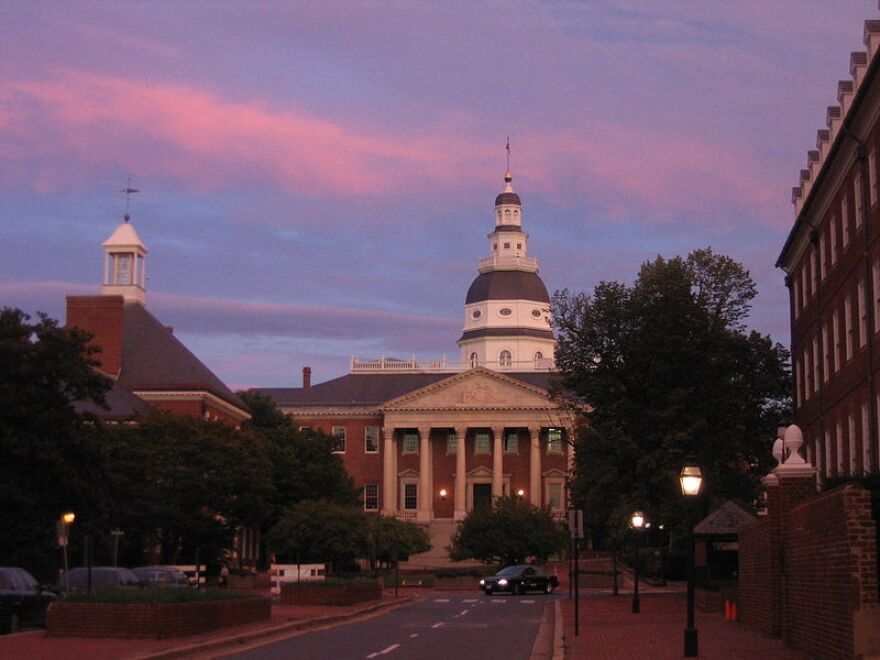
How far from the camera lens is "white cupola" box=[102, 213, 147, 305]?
103 m

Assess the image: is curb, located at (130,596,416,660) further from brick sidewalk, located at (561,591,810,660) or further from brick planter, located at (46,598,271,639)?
brick sidewalk, located at (561,591,810,660)

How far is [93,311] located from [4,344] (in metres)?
46.1

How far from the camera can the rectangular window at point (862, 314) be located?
3856 centimetres

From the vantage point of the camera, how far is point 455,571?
8012 centimetres

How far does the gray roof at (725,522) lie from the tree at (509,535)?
1857 inches

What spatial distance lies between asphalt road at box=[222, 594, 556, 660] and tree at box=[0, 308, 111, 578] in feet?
42.2

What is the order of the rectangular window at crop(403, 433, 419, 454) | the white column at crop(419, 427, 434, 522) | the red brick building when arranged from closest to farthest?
the red brick building < the white column at crop(419, 427, 434, 522) < the rectangular window at crop(403, 433, 419, 454)

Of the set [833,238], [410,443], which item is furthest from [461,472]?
[833,238]

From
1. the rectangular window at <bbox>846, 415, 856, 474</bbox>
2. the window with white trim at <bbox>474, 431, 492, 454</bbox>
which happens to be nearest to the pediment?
the window with white trim at <bbox>474, 431, 492, 454</bbox>

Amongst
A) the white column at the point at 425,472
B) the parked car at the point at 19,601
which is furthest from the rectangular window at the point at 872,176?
the white column at the point at 425,472

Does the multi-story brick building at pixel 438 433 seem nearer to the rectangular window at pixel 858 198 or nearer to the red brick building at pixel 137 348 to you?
the red brick building at pixel 137 348

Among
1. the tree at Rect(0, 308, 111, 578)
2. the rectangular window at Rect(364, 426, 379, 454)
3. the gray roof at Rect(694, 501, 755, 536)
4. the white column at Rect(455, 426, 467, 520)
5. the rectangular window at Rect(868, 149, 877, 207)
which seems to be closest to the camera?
the rectangular window at Rect(868, 149, 877, 207)

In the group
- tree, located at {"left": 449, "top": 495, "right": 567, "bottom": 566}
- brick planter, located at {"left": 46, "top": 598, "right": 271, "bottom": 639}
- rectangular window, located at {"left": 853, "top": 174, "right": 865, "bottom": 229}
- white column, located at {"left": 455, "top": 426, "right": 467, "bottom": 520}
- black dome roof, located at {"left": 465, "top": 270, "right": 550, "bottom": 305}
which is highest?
black dome roof, located at {"left": 465, "top": 270, "right": 550, "bottom": 305}

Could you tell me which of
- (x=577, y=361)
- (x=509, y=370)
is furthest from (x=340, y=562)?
(x=509, y=370)
